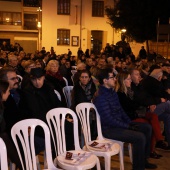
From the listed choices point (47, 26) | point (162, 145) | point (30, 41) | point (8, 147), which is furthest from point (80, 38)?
point (8, 147)

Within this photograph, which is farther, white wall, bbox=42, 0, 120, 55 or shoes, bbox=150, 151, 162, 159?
white wall, bbox=42, 0, 120, 55

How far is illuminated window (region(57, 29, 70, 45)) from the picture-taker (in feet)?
94.7

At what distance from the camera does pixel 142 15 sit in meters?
19.8

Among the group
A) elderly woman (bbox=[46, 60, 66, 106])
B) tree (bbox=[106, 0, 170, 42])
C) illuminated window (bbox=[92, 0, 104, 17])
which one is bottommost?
elderly woman (bbox=[46, 60, 66, 106])

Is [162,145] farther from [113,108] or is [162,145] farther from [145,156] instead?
[113,108]

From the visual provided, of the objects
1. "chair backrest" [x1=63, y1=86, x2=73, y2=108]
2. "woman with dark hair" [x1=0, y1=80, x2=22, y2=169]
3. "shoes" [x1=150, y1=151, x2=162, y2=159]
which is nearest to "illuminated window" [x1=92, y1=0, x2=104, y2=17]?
"chair backrest" [x1=63, y1=86, x2=73, y2=108]

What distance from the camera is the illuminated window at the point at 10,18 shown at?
30.8 metres

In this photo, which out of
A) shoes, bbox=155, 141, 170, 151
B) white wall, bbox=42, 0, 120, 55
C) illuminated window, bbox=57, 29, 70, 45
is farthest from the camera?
illuminated window, bbox=57, 29, 70, 45

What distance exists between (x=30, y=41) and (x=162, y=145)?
86.4ft

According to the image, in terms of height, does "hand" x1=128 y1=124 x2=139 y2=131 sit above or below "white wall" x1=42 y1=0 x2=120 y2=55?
below

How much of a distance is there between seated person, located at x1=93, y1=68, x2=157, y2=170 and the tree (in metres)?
15.5

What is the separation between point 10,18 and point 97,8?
26.9ft

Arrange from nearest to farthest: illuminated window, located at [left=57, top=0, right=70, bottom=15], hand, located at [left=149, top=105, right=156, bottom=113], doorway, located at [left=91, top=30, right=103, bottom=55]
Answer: hand, located at [left=149, top=105, right=156, bottom=113] → illuminated window, located at [left=57, top=0, right=70, bottom=15] → doorway, located at [left=91, top=30, right=103, bottom=55]

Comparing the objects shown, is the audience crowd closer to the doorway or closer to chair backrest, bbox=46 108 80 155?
chair backrest, bbox=46 108 80 155
